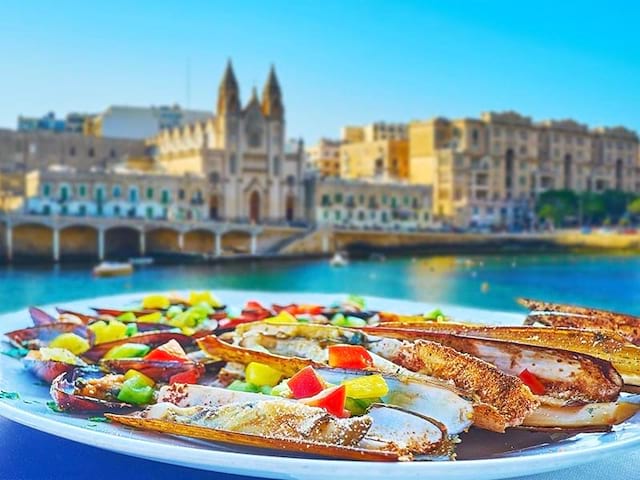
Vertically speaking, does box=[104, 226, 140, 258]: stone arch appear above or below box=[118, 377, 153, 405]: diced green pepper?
below

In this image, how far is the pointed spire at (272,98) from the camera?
206 ft

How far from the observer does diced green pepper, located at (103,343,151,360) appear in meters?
5.11

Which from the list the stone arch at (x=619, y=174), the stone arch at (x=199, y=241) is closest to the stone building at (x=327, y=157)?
the stone arch at (x=619, y=174)

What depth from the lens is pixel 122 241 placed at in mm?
53906

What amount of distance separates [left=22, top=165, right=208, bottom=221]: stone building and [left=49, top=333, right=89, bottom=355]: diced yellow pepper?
48238mm

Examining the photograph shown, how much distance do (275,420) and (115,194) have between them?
53009 millimetres

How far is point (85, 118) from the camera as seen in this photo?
8025 cm

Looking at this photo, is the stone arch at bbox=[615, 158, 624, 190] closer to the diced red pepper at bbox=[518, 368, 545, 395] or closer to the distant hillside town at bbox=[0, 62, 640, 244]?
the distant hillside town at bbox=[0, 62, 640, 244]

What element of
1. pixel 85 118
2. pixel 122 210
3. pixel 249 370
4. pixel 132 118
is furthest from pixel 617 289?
pixel 85 118

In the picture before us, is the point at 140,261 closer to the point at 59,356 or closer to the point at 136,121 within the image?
the point at 136,121

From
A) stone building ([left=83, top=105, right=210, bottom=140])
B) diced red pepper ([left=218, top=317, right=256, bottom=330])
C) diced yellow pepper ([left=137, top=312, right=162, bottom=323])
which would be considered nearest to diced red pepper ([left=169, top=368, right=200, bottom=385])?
diced red pepper ([left=218, top=317, right=256, bottom=330])

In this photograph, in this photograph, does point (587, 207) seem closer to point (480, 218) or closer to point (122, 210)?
point (480, 218)

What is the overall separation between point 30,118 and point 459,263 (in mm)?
45461

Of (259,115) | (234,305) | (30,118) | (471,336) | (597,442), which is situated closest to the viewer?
(597,442)
